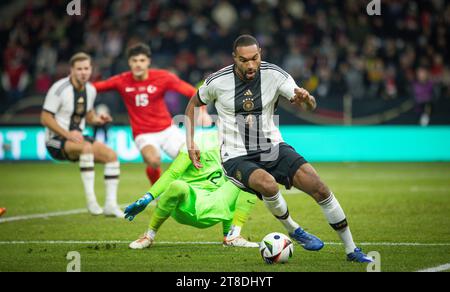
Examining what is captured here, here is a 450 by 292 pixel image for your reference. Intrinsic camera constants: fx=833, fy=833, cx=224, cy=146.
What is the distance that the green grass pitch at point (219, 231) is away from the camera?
749cm

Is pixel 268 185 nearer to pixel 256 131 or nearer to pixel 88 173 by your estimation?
pixel 256 131

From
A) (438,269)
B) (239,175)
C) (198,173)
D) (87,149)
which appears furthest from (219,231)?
(438,269)

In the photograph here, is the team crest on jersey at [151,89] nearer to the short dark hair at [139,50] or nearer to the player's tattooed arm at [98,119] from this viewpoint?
the short dark hair at [139,50]

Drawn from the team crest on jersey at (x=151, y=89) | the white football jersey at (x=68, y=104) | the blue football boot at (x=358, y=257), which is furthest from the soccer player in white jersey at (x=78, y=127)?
the blue football boot at (x=358, y=257)

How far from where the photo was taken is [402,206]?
11930 millimetres

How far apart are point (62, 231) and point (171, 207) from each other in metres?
2.16

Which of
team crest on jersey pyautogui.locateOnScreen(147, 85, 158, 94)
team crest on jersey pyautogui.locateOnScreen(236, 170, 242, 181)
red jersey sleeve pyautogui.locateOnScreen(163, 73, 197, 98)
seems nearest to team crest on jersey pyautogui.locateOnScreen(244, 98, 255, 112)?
team crest on jersey pyautogui.locateOnScreen(236, 170, 242, 181)

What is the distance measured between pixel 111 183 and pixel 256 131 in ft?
14.2

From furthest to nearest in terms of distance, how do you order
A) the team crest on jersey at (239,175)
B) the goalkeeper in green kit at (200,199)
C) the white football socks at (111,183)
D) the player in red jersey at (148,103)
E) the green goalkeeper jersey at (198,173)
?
the player in red jersey at (148,103), the white football socks at (111,183), the green goalkeeper jersey at (198,173), the goalkeeper in green kit at (200,199), the team crest on jersey at (239,175)

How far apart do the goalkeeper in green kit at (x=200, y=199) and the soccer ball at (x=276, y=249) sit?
3.17ft

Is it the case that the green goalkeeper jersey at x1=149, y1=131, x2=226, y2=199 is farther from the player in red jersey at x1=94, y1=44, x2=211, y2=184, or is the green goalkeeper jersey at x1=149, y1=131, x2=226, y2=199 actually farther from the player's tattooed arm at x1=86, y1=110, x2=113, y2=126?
the player in red jersey at x1=94, y1=44, x2=211, y2=184

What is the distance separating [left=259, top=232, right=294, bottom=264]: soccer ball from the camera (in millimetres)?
7488
